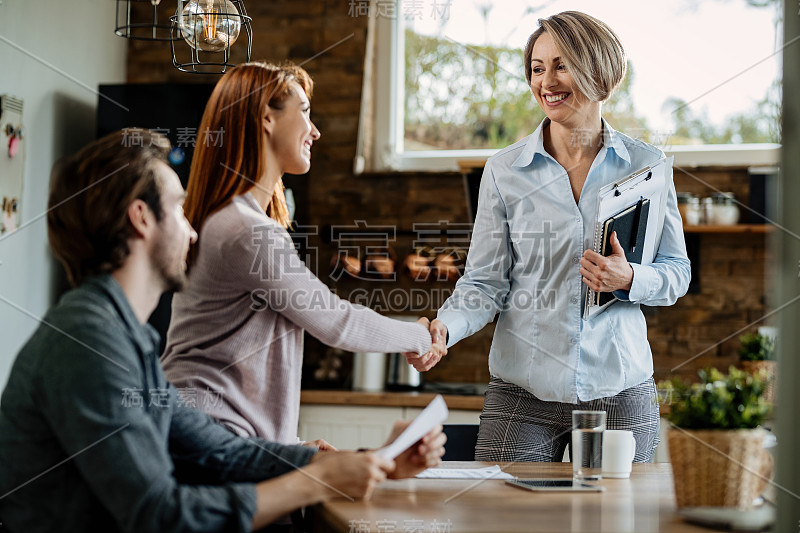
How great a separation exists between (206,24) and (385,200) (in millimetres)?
2024

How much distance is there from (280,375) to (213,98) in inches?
21.3

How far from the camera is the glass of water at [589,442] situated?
61.2 inches

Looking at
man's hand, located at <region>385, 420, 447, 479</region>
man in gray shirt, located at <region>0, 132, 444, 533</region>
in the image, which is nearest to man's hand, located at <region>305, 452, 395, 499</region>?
man in gray shirt, located at <region>0, 132, 444, 533</region>

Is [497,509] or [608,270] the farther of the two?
[608,270]

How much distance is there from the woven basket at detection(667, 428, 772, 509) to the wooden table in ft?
0.18

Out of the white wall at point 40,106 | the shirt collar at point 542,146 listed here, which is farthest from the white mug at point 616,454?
the white wall at point 40,106

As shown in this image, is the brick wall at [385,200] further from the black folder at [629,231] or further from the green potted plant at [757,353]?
the black folder at [629,231]

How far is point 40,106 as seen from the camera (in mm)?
3445

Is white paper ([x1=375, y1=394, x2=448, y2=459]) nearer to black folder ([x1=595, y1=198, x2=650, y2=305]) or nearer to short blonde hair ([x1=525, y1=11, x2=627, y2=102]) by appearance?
black folder ([x1=595, y1=198, x2=650, y2=305])

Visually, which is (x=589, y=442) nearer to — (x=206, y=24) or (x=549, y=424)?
(x=549, y=424)

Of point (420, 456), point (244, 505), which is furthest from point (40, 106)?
point (244, 505)

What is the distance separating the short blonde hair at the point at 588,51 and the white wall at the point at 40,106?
227 cm

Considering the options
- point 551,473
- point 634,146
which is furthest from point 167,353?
point 634,146

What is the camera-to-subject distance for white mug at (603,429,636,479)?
1.55 m
